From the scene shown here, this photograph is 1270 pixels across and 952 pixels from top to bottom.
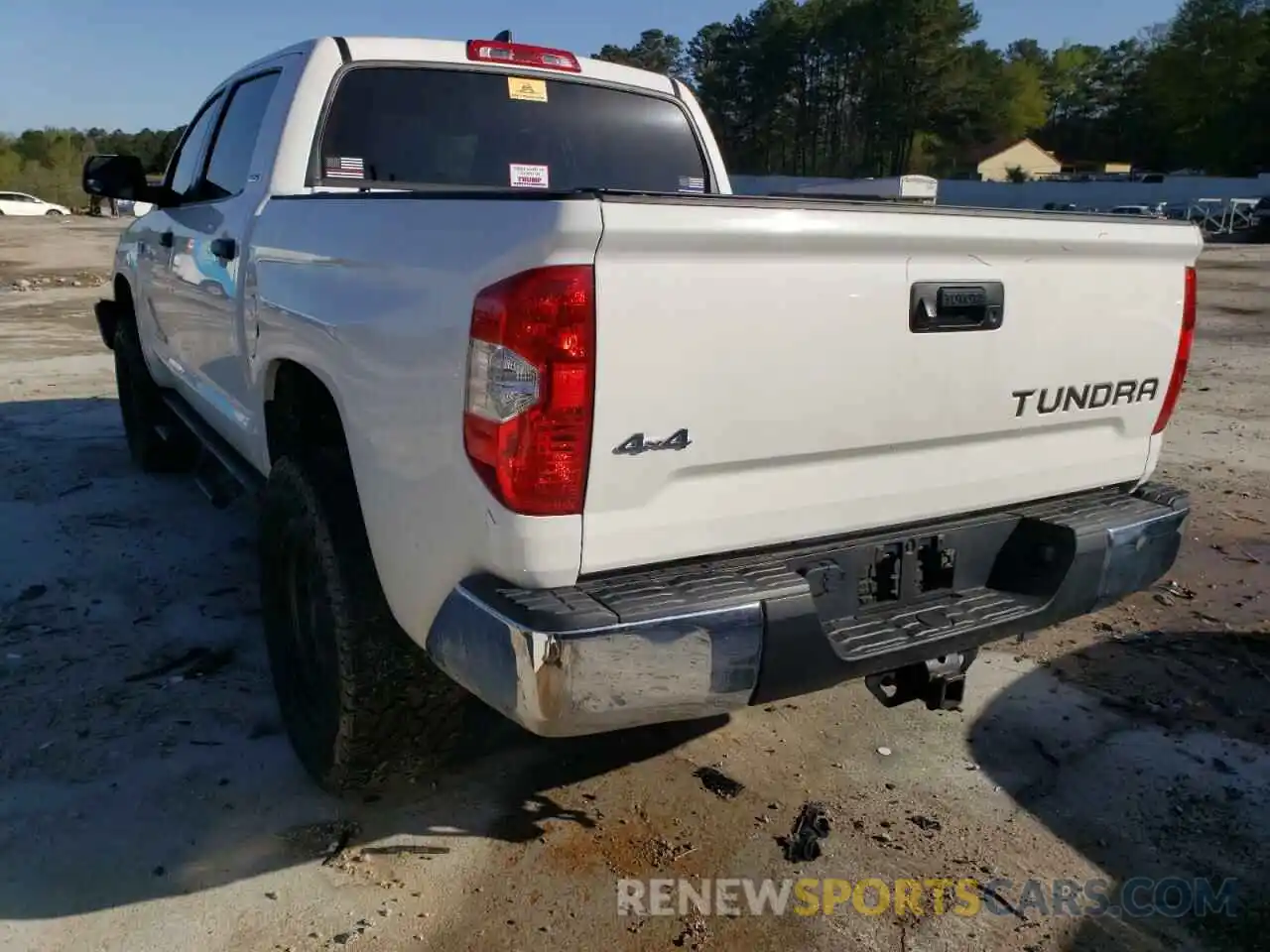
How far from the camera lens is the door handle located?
3457mm

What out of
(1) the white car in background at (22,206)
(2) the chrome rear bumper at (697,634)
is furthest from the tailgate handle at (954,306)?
(1) the white car in background at (22,206)

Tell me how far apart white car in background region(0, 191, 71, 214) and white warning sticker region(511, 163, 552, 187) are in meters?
42.2

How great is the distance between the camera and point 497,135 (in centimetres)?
383

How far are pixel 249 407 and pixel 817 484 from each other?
6.58ft

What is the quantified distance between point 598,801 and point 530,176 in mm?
2222

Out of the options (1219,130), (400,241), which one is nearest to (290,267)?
(400,241)

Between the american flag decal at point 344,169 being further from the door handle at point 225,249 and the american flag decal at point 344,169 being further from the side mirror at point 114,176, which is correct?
the side mirror at point 114,176

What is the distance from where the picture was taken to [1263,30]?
66.2 metres

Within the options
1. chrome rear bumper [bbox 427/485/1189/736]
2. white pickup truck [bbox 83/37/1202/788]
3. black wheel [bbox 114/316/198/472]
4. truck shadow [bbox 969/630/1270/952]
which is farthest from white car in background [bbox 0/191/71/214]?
chrome rear bumper [bbox 427/485/1189/736]

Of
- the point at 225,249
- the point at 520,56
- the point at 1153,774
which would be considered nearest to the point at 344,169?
the point at 225,249

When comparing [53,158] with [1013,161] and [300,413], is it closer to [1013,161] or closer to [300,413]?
[1013,161]

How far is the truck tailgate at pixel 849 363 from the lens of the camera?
81.7 inches

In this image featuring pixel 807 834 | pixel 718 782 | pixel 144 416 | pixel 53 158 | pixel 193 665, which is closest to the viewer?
pixel 807 834

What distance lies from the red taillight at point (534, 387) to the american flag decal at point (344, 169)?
68.0 inches
